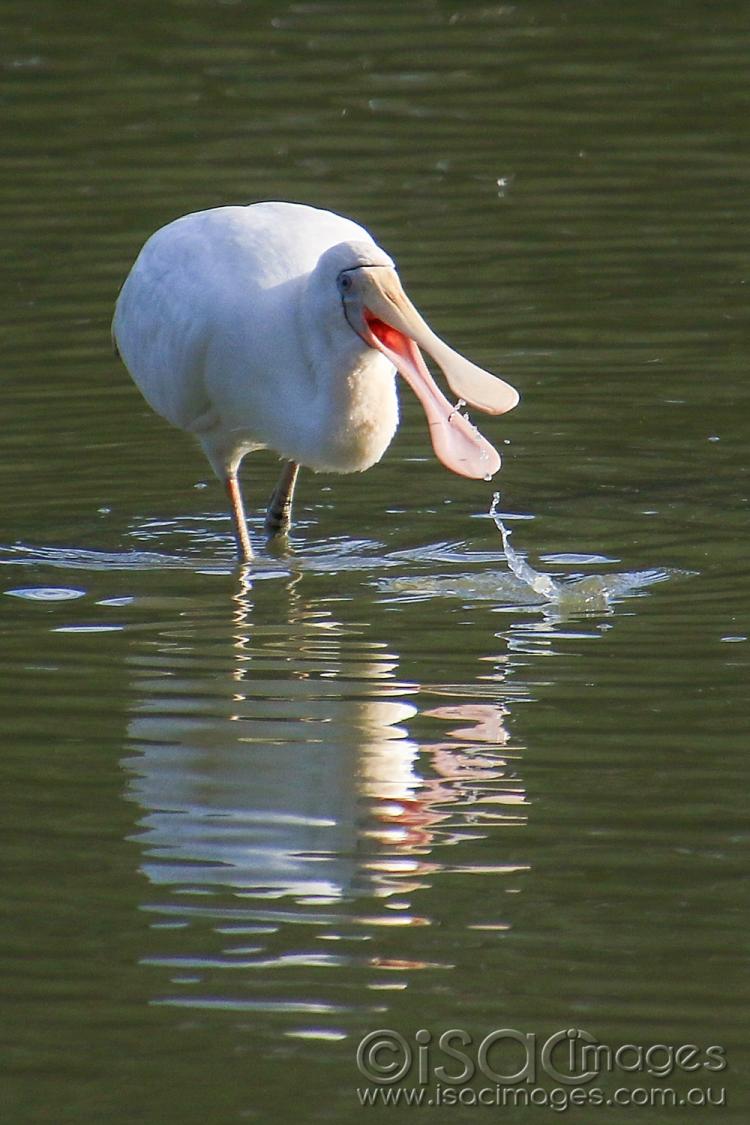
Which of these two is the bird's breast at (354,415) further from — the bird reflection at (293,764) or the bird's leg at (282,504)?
the bird's leg at (282,504)


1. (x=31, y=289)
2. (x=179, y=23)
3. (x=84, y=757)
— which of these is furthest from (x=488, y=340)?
(x=179, y=23)

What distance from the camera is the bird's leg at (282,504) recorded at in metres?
9.12

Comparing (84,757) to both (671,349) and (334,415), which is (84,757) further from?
(671,349)

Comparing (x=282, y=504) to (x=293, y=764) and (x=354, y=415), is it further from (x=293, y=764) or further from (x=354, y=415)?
(x=293, y=764)

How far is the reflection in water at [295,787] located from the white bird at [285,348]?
25.8 inches

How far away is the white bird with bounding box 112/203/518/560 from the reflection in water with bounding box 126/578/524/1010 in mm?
657

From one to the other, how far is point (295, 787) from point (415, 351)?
1756mm

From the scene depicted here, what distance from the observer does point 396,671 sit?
734 cm

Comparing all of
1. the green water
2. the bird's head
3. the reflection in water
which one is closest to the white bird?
the bird's head

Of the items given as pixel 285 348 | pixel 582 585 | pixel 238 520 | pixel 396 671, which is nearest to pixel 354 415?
pixel 285 348

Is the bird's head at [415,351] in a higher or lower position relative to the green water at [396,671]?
higher

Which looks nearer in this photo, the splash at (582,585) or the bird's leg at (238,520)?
the splash at (582,585)

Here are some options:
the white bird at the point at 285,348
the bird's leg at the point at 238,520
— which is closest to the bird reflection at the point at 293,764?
the white bird at the point at 285,348

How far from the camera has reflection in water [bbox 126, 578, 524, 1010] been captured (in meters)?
5.64
